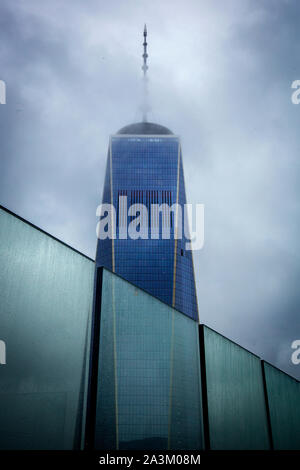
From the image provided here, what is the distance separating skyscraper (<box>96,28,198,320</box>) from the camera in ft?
305

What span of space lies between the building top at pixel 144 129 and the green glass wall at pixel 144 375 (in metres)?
108

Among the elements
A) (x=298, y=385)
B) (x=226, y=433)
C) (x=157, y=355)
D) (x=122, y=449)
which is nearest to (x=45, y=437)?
(x=122, y=449)

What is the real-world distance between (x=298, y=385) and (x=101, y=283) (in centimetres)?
2437

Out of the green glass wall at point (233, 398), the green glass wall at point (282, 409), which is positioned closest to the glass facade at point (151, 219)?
the green glass wall at point (282, 409)

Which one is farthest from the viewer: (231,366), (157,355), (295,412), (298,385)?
(298,385)

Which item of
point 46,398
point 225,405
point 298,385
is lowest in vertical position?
point 46,398

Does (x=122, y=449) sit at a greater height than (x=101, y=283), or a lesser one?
lesser

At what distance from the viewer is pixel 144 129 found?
122 metres

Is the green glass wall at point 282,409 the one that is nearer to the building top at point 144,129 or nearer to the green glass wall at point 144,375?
the green glass wall at point 144,375

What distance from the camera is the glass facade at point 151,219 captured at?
92875 millimetres

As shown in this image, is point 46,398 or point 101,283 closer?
point 46,398

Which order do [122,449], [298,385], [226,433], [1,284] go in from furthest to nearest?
1. [298,385]
2. [226,433]
3. [122,449]
4. [1,284]

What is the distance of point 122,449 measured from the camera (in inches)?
459

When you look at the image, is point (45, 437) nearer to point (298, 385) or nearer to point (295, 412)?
point (295, 412)
